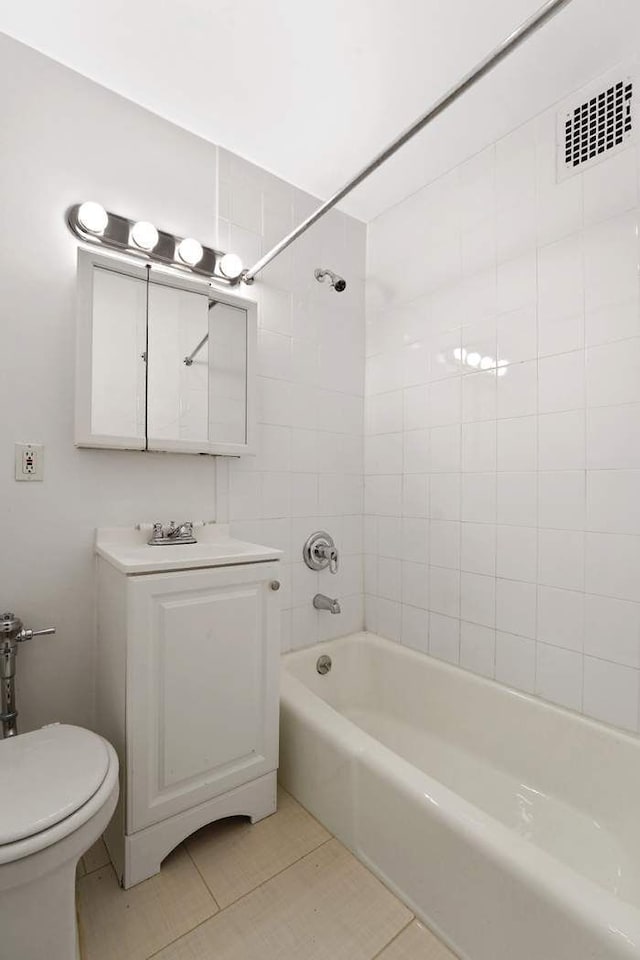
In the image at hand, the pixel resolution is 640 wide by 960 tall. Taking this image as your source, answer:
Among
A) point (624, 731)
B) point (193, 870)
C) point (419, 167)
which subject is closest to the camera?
Result: point (193, 870)

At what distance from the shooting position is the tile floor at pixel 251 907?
3.41 ft

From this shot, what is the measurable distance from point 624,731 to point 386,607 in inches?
39.6

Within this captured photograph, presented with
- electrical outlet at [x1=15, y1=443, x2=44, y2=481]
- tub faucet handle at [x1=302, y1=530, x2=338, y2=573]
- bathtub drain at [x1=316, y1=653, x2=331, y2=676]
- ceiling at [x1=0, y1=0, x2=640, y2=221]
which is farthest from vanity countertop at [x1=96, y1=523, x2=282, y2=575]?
ceiling at [x1=0, y1=0, x2=640, y2=221]

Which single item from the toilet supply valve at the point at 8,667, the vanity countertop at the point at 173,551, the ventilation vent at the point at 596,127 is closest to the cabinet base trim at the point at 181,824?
the toilet supply valve at the point at 8,667

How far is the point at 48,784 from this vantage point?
94 centimetres

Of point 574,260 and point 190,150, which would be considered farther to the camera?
point 190,150

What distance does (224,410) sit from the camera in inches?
69.5

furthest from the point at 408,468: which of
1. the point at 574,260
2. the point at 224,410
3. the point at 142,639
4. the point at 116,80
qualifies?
A: the point at 116,80

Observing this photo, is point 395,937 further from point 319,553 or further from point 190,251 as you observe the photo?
point 190,251

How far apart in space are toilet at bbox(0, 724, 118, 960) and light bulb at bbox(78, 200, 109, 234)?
1.52m

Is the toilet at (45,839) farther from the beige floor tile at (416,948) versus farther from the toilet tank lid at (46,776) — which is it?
the beige floor tile at (416,948)

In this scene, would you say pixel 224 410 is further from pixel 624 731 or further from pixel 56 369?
pixel 624 731

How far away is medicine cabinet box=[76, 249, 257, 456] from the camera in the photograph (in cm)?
146

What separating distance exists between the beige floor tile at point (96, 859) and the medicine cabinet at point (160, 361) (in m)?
1.20
